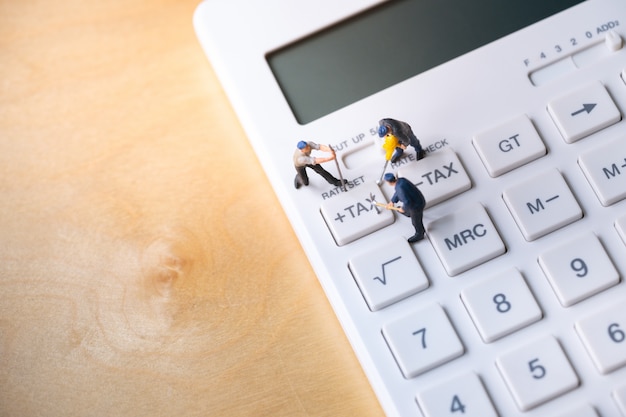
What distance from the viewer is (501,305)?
426mm

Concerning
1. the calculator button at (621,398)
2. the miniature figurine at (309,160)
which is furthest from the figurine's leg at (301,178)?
the calculator button at (621,398)

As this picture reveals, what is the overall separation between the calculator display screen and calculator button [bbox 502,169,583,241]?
0.10 m

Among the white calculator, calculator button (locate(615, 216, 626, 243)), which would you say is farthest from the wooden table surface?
calculator button (locate(615, 216, 626, 243))

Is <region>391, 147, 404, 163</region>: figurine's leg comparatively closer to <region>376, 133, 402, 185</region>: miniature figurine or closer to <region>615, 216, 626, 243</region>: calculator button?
<region>376, 133, 402, 185</region>: miniature figurine

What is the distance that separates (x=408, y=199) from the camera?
414 millimetres

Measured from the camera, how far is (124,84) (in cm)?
54

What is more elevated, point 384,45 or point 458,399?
point 384,45

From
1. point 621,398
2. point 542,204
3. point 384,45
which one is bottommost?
point 621,398

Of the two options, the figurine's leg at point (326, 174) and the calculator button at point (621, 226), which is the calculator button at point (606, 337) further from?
the figurine's leg at point (326, 174)

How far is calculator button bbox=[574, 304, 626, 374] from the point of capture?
412mm

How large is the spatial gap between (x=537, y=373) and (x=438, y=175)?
13cm

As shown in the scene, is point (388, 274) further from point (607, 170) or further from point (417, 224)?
point (607, 170)

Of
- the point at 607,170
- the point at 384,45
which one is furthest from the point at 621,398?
the point at 384,45

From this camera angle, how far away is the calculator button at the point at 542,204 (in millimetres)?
439
